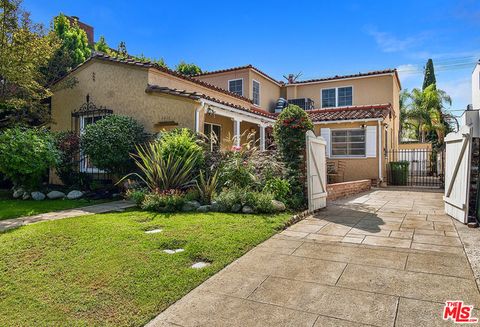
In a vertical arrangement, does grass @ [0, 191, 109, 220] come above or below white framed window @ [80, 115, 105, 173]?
below

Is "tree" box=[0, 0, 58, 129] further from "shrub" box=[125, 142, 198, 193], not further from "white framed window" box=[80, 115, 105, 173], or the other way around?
"shrub" box=[125, 142, 198, 193]

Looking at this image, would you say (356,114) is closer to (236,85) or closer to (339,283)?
(236,85)

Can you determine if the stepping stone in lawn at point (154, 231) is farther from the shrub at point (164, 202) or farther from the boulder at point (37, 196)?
the boulder at point (37, 196)

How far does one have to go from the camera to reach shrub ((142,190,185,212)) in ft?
27.9

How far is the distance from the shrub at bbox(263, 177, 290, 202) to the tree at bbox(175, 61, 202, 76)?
791 inches

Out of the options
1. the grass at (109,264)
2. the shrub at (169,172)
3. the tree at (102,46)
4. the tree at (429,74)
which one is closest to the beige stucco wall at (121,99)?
the shrub at (169,172)

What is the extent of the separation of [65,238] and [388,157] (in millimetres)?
16683

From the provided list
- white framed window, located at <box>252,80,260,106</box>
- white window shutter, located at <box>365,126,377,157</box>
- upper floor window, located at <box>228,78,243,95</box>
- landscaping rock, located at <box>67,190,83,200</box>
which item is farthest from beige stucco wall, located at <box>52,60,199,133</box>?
white framed window, located at <box>252,80,260,106</box>

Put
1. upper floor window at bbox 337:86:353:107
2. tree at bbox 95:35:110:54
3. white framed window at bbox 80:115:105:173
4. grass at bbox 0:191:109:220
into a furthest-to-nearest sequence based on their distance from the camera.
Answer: tree at bbox 95:35:110:54
upper floor window at bbox 337:86:353:107
white framed window at bbox 80:115:105:173
grass at bbox 0:191:109:220

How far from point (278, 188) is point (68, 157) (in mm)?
8491

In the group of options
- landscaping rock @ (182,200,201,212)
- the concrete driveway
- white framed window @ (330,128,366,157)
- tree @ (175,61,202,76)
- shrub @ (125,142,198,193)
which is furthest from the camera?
tree @ (175,61,202,76)

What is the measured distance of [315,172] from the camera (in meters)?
9.20

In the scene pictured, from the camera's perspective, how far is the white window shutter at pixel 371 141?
15787mm

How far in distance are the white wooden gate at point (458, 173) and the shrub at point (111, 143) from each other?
32.8 ft
